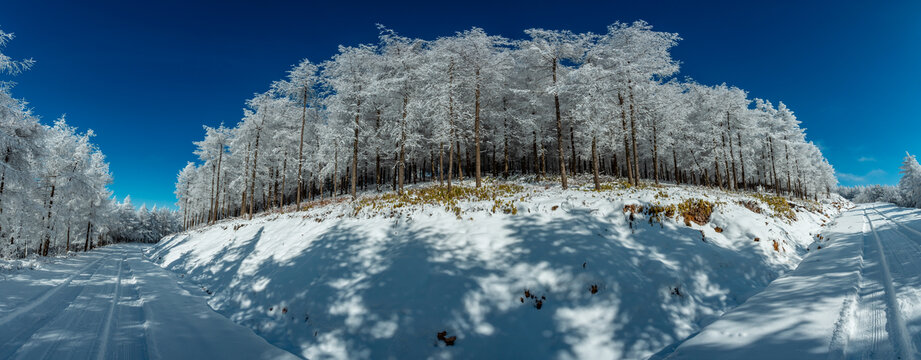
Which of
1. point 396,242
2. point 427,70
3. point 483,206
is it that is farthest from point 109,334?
point 427,70

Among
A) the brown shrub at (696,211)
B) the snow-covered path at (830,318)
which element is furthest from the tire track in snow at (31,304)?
the brown shrub at (696,211)

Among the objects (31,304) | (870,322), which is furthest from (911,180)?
(31,304)

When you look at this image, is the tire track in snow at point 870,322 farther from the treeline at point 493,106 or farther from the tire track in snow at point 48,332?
the treeline at point 493,106

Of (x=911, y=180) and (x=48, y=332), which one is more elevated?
(x=911, y=180)

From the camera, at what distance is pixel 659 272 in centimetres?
686

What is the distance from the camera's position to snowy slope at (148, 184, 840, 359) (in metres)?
5.64

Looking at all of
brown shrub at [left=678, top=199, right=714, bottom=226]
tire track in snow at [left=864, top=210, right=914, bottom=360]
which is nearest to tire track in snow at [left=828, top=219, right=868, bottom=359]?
tire track in snow at [left=864, top=210, right=914, bottom=360]

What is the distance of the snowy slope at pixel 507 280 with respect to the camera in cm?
564

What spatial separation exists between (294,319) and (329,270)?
145 cm

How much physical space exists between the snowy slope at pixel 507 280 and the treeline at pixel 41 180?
10712mm

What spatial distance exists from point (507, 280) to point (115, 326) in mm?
7734

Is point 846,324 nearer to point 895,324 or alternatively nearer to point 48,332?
point 895,324

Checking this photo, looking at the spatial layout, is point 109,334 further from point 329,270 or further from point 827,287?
point 827,287

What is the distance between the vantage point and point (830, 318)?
4.43m
